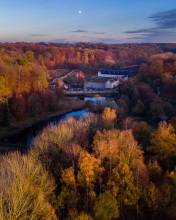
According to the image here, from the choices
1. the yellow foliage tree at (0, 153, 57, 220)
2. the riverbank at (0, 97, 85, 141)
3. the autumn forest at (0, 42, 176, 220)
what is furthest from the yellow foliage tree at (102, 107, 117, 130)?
the riverbank at (0, 97, 85, 141)

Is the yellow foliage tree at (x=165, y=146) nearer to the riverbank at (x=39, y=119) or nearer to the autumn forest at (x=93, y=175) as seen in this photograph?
the autumn forest at (x=93, y=175)

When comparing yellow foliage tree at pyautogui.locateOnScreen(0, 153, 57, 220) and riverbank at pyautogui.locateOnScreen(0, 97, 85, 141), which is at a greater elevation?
yellow foliage tree at pyautogui.locateOnScreen(0, 153, 57, 220)

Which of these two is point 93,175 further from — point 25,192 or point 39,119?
point 39,119

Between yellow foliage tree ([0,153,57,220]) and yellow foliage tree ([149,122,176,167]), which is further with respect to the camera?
yellow foliage tree ([149,122,176,167])

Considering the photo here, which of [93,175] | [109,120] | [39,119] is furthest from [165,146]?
[39,119]

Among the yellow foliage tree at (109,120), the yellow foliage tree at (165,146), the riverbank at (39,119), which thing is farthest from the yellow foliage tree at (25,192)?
the riverbank at (39,119)

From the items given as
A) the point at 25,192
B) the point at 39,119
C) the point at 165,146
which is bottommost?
the point at 39,119

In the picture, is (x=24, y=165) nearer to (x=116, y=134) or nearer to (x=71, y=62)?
(x=116, y=134)

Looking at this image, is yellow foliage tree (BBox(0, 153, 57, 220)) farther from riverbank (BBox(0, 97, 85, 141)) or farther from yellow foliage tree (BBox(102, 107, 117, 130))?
riverbank (BBox(0, 97, 85, 141))

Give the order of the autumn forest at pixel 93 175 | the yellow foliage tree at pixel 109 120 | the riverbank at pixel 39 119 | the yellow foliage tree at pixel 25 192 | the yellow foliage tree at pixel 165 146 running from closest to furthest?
the yellow foliage tree at pixel 25 192
the autumn forest at pixel 93 175
the yellow foliage tree at pixel 165 146
the yellow foliage tree at pixel 109 120
the riverbank at pixel 39 119
